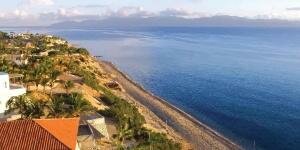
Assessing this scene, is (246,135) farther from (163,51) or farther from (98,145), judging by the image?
(163,51)

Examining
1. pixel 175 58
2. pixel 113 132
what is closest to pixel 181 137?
pixel 113 132

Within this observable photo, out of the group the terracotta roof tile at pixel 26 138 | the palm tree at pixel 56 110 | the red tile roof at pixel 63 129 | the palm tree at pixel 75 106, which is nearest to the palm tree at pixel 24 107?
the palm tree at pixel 56 110

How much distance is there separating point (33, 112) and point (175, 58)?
126096 millimetres

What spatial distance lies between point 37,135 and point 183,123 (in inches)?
1727

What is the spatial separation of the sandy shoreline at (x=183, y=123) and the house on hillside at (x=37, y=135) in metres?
31.1

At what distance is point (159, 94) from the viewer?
95875mm

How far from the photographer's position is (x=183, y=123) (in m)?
69.5

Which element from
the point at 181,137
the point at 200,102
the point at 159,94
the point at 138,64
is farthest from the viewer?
the point at 138,64

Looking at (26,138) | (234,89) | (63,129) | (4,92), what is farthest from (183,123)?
(26,138)

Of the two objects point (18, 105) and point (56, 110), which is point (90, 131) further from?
point (18, 105)

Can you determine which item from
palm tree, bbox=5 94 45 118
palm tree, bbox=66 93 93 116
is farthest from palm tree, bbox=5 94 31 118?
palm tree, bbox=66 93 93 116

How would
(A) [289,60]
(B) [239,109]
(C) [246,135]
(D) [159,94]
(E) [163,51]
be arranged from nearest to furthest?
1. (C) [246,135]
2. (B) [239,109]
3. (D) [159,94]
4. (A) [289,60]
5. (E) [163,51]

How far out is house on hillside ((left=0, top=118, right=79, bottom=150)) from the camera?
86.1ft

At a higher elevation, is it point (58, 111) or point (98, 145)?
point (58, 111)
